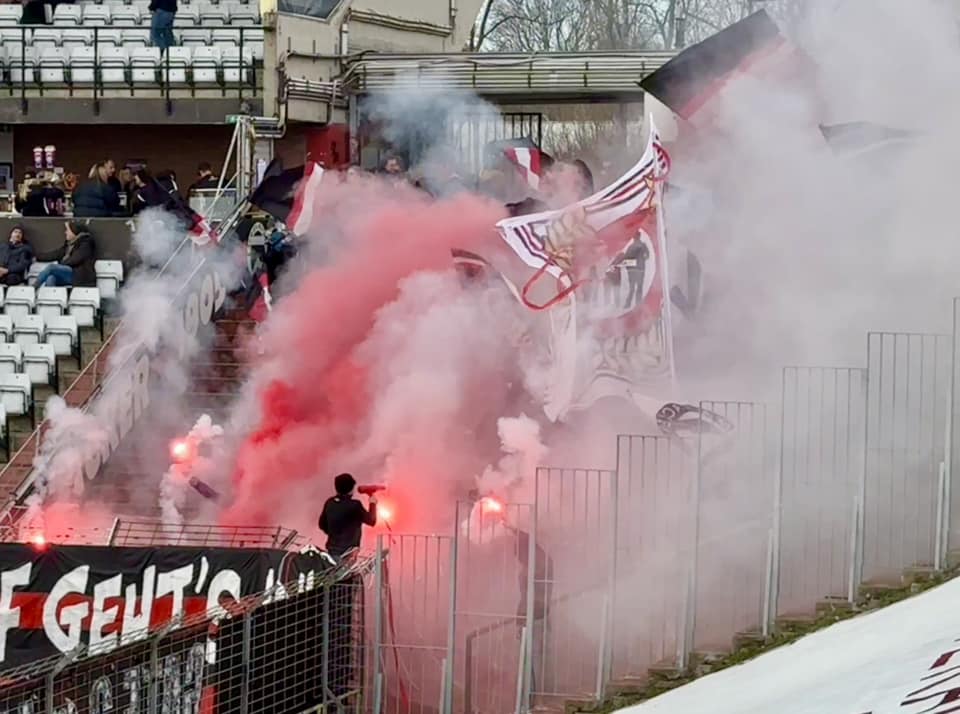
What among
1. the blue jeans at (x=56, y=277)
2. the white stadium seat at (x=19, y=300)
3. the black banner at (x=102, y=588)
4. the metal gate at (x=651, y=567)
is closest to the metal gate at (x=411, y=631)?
the black banner at (x=102, y=588)

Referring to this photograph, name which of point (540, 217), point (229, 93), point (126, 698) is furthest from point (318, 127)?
point (126, 698)

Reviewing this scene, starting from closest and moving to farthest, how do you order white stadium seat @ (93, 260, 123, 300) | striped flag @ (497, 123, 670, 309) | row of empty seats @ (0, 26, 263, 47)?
1. striped flag @ (497, 123, 670, 309)
2. white stadium seat @ (93, 260, 123, 300)
3. row of empty seats @ (0, 26, 263, 47)

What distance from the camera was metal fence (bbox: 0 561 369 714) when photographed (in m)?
10.1

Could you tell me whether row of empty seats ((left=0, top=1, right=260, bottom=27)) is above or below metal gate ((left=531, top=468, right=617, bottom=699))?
above

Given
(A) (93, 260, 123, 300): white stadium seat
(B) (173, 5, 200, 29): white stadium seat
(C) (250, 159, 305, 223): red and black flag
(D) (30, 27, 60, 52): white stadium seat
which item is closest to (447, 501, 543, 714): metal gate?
(C) (250, 159, 305, 223): red and black flag

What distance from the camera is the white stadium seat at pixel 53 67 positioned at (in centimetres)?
2478

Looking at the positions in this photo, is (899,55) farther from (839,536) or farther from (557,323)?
(839,536)

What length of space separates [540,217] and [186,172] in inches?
505

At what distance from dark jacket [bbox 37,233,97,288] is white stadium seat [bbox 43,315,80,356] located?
113 cm

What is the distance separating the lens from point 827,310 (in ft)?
49.4

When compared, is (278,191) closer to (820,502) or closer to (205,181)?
(205,181)

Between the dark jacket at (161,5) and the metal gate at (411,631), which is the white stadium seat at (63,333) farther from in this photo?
the dark jacket at (161,5)

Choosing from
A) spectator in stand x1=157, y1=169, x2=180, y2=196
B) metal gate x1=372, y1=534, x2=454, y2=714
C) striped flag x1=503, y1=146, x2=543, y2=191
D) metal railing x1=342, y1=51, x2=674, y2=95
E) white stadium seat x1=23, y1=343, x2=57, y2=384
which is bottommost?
metal gate x1=372, y1=534, x2=454, y2=714

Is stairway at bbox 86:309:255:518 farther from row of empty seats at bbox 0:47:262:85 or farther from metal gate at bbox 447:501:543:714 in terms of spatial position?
row of empty seats at bbox 0:47:262:85
